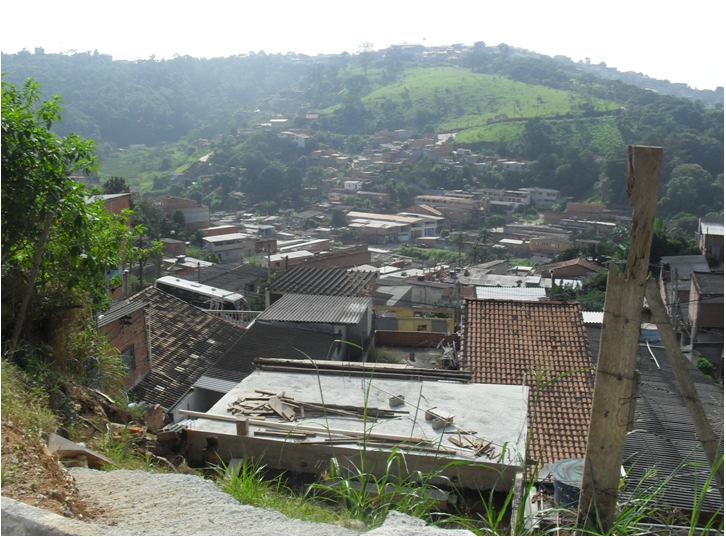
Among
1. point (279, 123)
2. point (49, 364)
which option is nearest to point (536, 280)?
point (49, 364)

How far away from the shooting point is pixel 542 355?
7.43 metres

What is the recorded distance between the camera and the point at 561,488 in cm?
308

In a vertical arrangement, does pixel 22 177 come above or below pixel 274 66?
below

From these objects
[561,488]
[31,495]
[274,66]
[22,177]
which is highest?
[274,66]

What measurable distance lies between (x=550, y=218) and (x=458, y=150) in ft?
57.1

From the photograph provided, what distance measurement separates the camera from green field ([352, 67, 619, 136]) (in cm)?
7081

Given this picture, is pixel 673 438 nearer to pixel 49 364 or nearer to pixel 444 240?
pixel 49 364

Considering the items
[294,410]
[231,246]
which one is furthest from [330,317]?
[231,246]

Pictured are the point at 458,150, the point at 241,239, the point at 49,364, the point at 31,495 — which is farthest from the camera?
the point at 458,150

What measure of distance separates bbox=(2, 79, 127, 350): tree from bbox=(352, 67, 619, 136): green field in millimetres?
63251

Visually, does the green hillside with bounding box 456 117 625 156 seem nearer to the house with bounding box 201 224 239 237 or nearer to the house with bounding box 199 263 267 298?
the house with bounding box 201 224 239 237

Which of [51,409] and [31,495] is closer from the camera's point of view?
[31,495]

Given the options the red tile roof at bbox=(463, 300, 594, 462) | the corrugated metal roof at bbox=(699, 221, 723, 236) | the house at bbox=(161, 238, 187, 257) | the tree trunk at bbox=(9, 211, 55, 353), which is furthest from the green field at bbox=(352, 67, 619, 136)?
the tree trunk at bbox=(9, 211, 55, 353)

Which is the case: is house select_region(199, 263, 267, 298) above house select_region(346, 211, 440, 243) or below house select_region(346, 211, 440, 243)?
above
